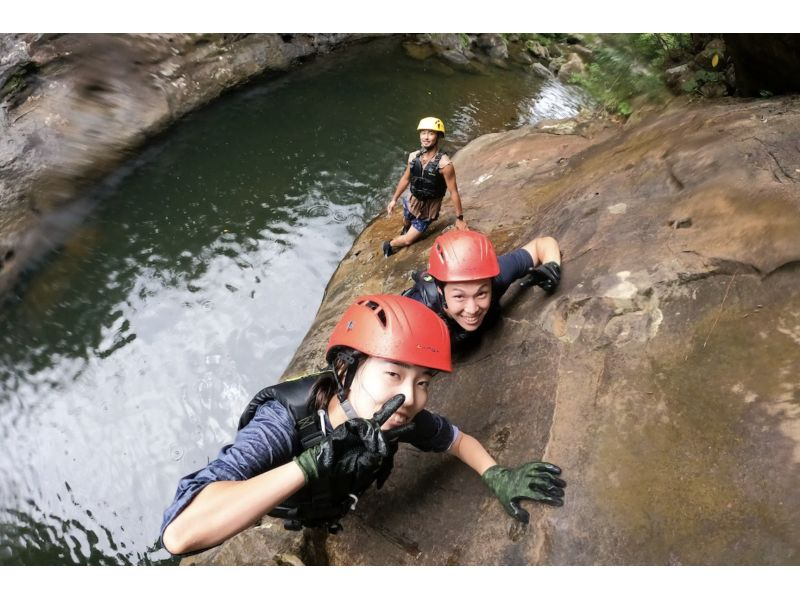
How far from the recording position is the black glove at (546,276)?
15.3ft

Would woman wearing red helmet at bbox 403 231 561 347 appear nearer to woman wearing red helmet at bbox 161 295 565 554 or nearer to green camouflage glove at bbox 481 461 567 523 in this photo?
woman wearing red helmet at bbox 161 295 565 554

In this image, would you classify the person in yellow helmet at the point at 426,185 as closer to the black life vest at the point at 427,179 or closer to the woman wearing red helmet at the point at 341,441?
the black life vest at the point at 427,179

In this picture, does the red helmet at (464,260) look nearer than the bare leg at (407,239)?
Yes

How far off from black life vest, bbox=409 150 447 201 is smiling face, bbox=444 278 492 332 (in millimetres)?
3854

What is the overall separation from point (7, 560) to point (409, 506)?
510 centimetres

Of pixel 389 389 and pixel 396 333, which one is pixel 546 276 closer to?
pixel 396 333

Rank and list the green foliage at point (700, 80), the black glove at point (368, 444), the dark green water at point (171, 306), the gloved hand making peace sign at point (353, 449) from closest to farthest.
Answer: the gloved hand making peace sign at point (353, 449) → the black glove at point (368, 444) → the dark green water at point (171, 306) → the green foliage at point (700, 80)

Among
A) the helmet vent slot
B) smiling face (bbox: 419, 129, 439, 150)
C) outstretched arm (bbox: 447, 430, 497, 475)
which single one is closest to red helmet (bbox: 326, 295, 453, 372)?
the helmet vent slot

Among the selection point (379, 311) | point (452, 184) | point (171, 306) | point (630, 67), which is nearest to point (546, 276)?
point (379, 311)

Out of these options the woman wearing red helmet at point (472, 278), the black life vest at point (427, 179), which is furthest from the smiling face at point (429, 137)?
the woman wearing red helmet at point (472, 278)

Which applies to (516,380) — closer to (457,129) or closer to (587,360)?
(587,360)

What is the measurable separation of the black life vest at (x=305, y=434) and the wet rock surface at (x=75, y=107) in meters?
8.54

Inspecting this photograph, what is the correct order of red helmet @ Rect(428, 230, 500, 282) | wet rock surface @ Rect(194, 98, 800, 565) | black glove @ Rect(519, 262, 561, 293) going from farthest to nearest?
black glove @ Rect(519, 262, 561, 293) → red helmet @ Rect(428, 230, 500, 282) → wet rock surface @ Rect(194, 98, 800, 565)

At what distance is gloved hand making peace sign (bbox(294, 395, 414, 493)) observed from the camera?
2602 millimetres
